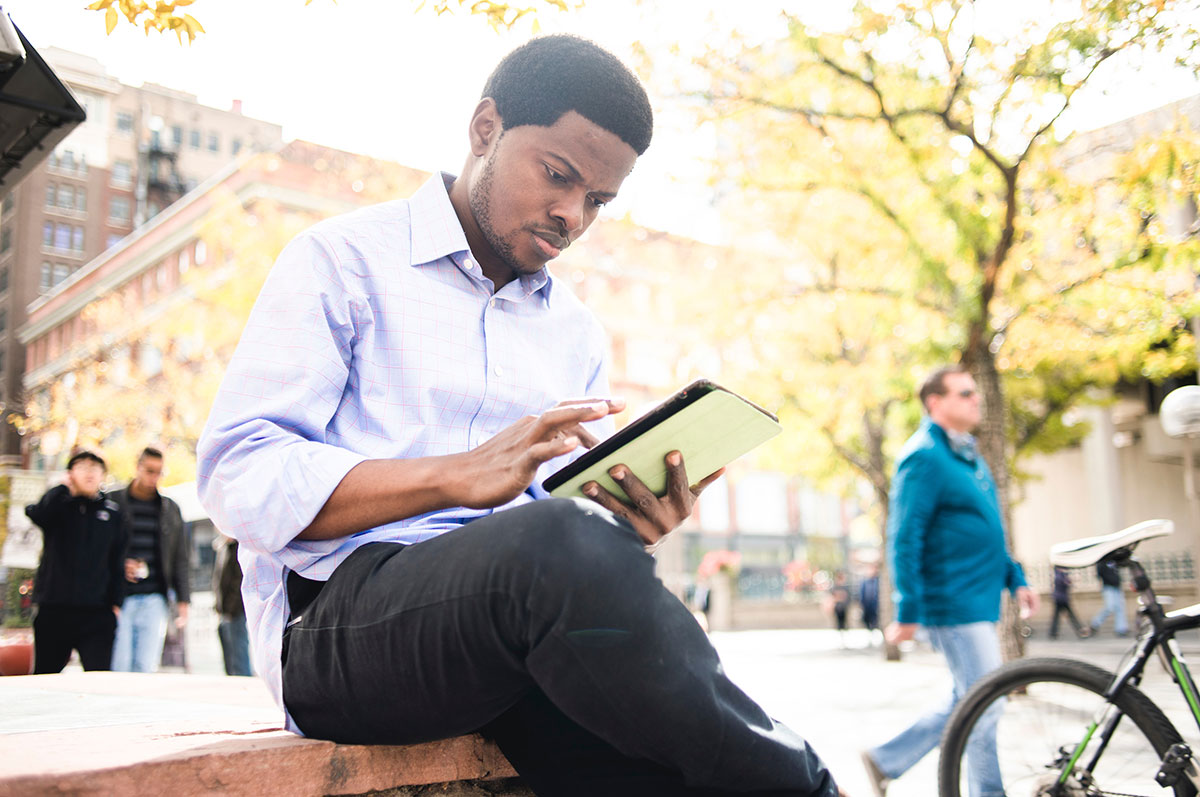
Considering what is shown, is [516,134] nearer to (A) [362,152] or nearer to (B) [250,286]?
(A) [362,152]

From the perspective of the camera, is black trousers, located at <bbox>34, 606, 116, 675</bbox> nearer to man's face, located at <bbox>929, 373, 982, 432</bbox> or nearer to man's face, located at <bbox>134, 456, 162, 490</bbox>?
man's face, located at <bbox>134, 456, 162, 490</bbox>

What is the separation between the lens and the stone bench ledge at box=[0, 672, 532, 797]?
1357mm

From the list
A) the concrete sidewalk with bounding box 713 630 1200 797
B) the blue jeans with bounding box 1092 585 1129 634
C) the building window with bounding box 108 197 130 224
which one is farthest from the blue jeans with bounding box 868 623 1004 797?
the blue jeans with bounding box 1092 585 1129 634

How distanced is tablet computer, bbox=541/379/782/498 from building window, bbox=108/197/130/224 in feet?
58.0

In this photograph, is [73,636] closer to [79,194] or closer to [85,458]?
[85,458]

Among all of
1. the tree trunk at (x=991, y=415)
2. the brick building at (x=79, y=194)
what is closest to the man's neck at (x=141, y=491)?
the brick building at (x=79, y=194)

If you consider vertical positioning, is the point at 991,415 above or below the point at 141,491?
above

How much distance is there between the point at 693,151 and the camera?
39.0 feet

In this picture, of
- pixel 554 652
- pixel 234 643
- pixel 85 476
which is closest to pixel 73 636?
pixel 85 476

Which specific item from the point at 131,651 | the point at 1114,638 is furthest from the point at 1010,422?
the point at 131,651

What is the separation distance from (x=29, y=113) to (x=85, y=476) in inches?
145

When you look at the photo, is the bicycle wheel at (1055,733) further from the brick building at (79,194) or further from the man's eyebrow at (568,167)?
the brick building at (79,194)

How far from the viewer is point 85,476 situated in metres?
6.86

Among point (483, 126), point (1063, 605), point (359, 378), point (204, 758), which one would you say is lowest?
point (1063, 605)
